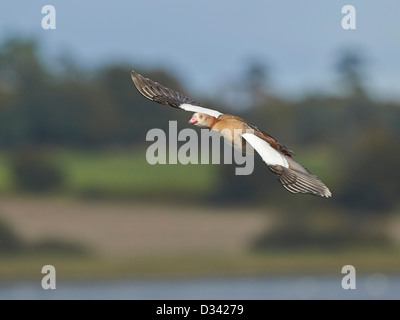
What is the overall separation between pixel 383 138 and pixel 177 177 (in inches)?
215

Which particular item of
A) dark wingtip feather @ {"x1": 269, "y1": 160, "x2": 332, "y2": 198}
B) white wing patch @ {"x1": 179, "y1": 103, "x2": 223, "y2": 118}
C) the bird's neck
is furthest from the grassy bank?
dark wingtip feather @ {"x1": 269, "y1": 160, "x2": 332, "y2": 198}

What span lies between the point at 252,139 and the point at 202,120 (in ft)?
2.12

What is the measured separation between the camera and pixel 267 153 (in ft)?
25.7

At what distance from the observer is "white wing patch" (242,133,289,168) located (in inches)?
307

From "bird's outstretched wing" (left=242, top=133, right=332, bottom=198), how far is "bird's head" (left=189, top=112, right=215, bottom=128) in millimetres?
543

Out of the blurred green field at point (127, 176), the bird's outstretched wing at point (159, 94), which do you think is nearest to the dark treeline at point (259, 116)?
the blurred green field at point (127, 176)

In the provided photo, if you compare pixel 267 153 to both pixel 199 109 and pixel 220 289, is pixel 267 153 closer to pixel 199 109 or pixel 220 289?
pixel 199 109

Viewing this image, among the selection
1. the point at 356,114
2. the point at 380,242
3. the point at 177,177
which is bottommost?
the point at 380,242

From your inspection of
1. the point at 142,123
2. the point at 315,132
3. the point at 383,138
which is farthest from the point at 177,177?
the point at 383,138

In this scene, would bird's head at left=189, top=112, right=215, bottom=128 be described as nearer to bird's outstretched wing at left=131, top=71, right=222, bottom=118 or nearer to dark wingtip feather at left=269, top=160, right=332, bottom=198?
bird's outstretched wing at left=131, top=71, right=222, bottom=118

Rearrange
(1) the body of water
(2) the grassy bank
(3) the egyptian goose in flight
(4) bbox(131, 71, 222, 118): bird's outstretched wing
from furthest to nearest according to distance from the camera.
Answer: (2) the grassy bank < (1) the body of water < (4) bbox(131, 71, 222, 118): bird's outstretched wing < (3) the egyptian goose in flight

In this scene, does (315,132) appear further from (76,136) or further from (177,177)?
(76,136)

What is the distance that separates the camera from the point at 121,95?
27891 mm

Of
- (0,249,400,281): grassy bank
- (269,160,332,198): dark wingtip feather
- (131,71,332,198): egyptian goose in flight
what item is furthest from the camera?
(0,249,400,281): grassy bank
